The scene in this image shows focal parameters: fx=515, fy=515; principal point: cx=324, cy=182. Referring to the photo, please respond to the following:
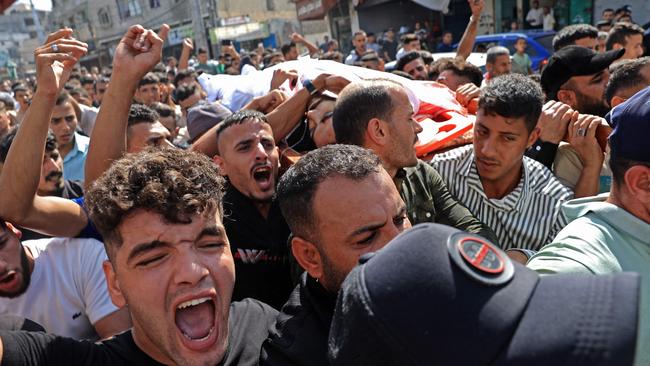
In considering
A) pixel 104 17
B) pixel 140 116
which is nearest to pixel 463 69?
pixel 140 116

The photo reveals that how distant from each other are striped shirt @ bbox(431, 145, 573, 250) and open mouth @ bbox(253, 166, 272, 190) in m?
0.91

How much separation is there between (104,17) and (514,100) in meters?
44.2

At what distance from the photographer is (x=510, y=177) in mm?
2506

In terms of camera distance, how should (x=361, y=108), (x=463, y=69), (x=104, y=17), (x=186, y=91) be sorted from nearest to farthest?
(x=361, y=108)
(x=463, y=69)
(x=186, y=91)
(x=104, y=17)

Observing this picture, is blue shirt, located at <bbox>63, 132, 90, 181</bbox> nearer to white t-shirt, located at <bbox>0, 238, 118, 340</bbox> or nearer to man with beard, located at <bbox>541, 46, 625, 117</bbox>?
white t-shirt, located at <bbox>0, 238, 118, 340</bbox>

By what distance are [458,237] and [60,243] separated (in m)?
1.94

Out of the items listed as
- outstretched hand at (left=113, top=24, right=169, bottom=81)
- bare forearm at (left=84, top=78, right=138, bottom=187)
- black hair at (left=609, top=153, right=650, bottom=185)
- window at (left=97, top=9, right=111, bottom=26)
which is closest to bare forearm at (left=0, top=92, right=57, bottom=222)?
bare forearm at (left=84, top=78, right=138, bottom=187)

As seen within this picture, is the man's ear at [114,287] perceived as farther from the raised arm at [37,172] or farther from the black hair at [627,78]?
the black hair at [627,78]

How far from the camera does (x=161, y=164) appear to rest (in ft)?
5.31

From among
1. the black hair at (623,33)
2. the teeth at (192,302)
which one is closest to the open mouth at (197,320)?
the teeth at (192,302)

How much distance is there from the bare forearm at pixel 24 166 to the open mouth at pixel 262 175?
967 mm

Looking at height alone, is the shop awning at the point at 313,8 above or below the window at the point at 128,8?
below

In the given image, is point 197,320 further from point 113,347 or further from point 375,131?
point 375,131

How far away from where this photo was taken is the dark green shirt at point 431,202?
2262mm
